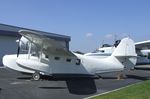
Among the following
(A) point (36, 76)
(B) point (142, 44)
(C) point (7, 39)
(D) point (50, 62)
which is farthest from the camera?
(C) point (7, 39)

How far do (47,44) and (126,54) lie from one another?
6.22 metres

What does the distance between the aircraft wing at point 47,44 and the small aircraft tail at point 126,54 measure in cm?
411

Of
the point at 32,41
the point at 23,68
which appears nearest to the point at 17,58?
the point at 23,68

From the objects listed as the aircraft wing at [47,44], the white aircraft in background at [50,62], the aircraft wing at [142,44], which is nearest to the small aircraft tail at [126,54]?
the white aircraft in background at [50,62]

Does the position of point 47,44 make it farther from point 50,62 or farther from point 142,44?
point 142,44

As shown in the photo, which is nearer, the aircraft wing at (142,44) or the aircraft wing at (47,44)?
the aircraft wing at (47,44)

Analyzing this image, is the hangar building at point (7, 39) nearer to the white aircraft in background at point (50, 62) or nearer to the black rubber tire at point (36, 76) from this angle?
the white aircraft in background at point (50, 62)

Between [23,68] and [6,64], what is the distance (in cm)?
141

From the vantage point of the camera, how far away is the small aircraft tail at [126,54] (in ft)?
69.6

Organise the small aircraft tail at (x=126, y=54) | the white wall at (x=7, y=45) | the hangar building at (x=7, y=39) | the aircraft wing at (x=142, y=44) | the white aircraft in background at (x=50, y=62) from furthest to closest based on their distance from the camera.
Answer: the hangar building at (x=7, y=39) → the white wall at (x=7, y=45) → the aircraft wing at (x=142, y=44) → the small aircraft tail at (x=126, y=54) → the white aircraft in background at (x=50, y=62)

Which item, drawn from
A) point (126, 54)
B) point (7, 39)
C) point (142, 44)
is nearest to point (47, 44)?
point (126, 54)

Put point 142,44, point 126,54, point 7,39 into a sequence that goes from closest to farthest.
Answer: point 126,54, point 142,44, point 7,39

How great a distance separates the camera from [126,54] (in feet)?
69.4

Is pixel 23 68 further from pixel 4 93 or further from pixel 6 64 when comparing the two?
pixel 4 93
